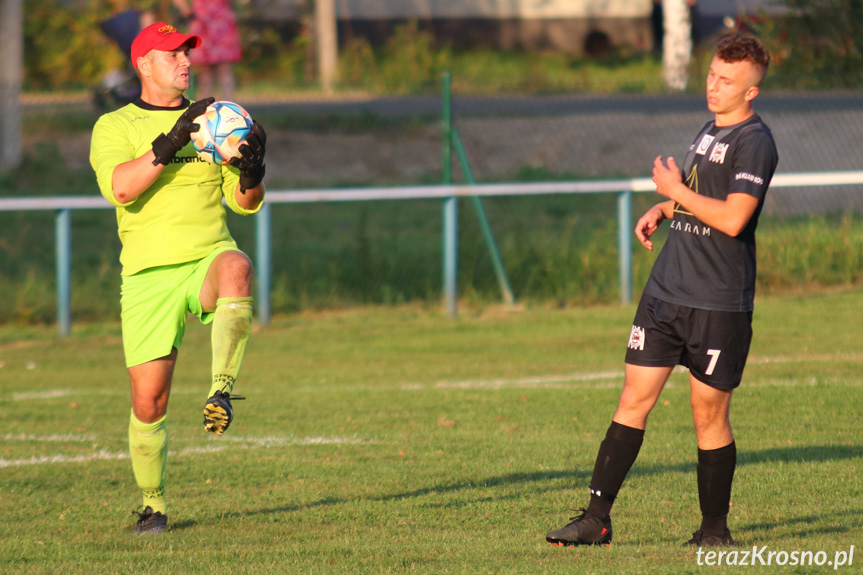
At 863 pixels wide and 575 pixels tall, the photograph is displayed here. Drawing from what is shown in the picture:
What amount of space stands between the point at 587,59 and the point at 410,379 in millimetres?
21205

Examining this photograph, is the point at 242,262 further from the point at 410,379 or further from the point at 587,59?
the point at 587,59

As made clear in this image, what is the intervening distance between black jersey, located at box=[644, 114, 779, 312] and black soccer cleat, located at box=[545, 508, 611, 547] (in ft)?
3.16

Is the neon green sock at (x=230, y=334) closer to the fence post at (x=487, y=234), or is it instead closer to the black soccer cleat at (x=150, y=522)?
the black soccer cleat at (x=150, y=522)

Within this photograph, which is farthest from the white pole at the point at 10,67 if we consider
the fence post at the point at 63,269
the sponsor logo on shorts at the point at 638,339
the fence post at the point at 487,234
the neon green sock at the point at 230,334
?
the sponsor logo on shorts at the point at 638,339

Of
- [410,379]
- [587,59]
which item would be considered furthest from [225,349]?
[587,59]

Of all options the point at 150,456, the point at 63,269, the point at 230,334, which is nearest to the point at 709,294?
the point at 230,334

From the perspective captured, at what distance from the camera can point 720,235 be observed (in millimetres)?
4895

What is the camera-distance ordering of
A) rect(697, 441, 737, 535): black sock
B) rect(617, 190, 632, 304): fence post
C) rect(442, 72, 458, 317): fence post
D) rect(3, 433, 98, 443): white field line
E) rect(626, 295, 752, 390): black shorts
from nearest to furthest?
rect(626, 295, 752, 390): black shorts, rect(697, 441, 737, 535): black sock, rect(3, 433, 98, 443): white field line, rect(442, 72, 458, 317): fence post, rect(617, 190, 632, 304): fence post

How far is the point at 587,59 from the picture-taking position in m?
A: 29.8

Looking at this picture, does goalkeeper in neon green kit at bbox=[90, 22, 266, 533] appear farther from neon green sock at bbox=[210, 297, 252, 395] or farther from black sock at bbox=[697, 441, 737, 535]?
black sock at bbox=[697, 441, 737, 535]

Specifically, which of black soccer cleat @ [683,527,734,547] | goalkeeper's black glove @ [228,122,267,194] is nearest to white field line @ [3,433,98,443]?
goalkeeper's black glove @ [228,122,267,194]

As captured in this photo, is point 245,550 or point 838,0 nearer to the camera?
point 245,550

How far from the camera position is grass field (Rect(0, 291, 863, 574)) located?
515 centimetres

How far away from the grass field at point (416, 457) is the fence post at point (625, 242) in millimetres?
1213
